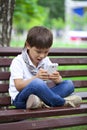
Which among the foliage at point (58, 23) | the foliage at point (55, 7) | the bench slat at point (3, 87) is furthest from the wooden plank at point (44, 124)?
the foliage at point (55, 7)

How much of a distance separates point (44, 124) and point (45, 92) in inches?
12.5

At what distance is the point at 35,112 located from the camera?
3988 millimetres

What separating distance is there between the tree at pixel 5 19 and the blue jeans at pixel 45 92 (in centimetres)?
159

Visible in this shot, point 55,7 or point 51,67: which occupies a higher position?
point 51,67

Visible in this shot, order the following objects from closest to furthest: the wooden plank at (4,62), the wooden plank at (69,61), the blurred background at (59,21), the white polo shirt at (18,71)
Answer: the white polo shirt at (18,71) < the wooden plank at (4,62) < the wooden plank at (69,61) < the blurred background at (59,21)

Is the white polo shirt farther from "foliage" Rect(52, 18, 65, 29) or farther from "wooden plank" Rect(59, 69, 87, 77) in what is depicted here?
"foliage" Rect(52, 18, 65, 29)

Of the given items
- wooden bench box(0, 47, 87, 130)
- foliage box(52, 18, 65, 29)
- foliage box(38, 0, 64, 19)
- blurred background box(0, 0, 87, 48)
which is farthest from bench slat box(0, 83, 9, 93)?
foliage box(38, 0, 64, 19)

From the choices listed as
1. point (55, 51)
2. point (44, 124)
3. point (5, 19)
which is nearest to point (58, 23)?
point (5, 19)

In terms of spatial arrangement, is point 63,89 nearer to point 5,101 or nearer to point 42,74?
point 42,74

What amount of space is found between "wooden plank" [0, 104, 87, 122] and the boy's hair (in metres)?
0.59

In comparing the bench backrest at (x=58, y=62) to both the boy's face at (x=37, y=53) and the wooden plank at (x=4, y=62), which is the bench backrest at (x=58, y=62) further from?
the boy's face at (x=37, y=53)

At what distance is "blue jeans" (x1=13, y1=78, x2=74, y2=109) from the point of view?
165 inches

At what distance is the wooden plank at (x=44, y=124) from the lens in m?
4.10

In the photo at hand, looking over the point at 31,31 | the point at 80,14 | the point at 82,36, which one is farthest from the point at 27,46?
the point at 80,14
